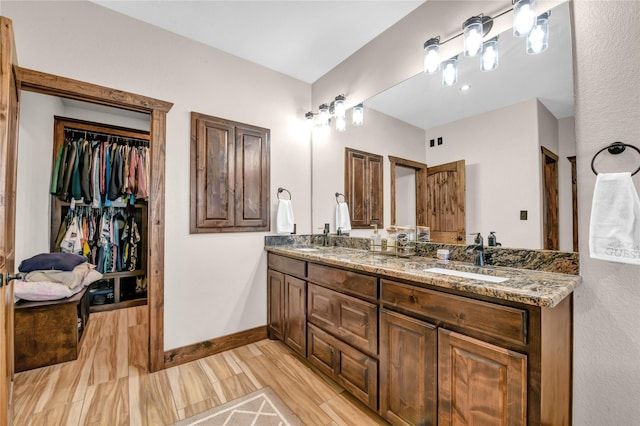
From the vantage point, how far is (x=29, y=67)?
1780 millimetres

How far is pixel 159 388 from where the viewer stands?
1.94 m

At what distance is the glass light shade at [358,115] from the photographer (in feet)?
8.24

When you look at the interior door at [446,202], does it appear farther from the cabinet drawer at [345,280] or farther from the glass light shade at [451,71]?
the cabinet drawer at [345,280]

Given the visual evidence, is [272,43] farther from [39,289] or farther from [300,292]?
[39,289]

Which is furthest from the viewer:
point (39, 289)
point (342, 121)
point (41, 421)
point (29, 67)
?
point (342, 121)

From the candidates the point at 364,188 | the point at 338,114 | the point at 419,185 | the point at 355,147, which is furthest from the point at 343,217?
the point at 338,114

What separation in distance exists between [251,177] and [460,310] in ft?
6.71

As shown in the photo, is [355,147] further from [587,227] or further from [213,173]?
[587,227]

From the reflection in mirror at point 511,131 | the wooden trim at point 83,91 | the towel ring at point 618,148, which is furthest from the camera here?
the wooden trim at point 83,91

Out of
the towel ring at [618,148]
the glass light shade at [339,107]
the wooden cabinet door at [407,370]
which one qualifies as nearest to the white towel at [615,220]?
the towel ring at [618,148]

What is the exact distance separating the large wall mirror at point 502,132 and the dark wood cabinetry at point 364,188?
176 millimetres

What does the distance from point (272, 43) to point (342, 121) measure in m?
0.90

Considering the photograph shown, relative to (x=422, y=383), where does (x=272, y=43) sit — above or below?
above

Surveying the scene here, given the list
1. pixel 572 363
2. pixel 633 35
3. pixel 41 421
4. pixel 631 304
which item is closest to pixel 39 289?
pixel 41 421
